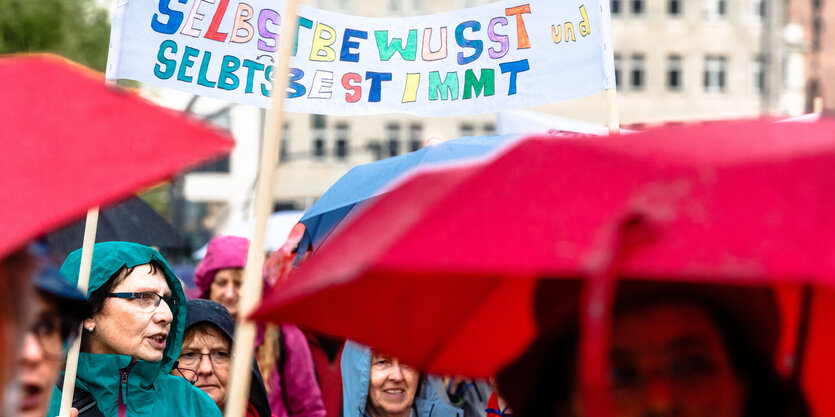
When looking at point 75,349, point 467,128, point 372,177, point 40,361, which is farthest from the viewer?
point 467,128

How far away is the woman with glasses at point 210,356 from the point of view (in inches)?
232

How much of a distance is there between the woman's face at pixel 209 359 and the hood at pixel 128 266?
0.47 m

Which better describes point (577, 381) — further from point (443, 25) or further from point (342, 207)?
point (342, 207)

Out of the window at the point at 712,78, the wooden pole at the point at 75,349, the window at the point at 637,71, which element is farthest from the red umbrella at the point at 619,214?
the window at the point at 712,78

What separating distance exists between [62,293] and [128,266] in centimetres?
266

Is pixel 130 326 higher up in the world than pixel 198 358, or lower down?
higher up

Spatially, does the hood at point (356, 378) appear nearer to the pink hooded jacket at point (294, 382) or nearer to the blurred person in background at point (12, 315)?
the pink hooded jacket at point (294, 382)

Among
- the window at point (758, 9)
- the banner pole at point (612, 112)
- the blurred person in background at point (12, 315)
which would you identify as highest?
the window at point (758, 9)

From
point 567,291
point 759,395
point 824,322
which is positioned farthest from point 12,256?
point 824,322

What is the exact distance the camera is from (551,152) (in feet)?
7.13

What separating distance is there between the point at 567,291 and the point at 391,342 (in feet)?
1.22

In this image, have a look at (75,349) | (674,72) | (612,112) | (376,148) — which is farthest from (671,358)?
(674,72)

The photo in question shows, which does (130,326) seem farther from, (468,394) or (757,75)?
(757,75)

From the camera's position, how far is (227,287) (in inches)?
310
